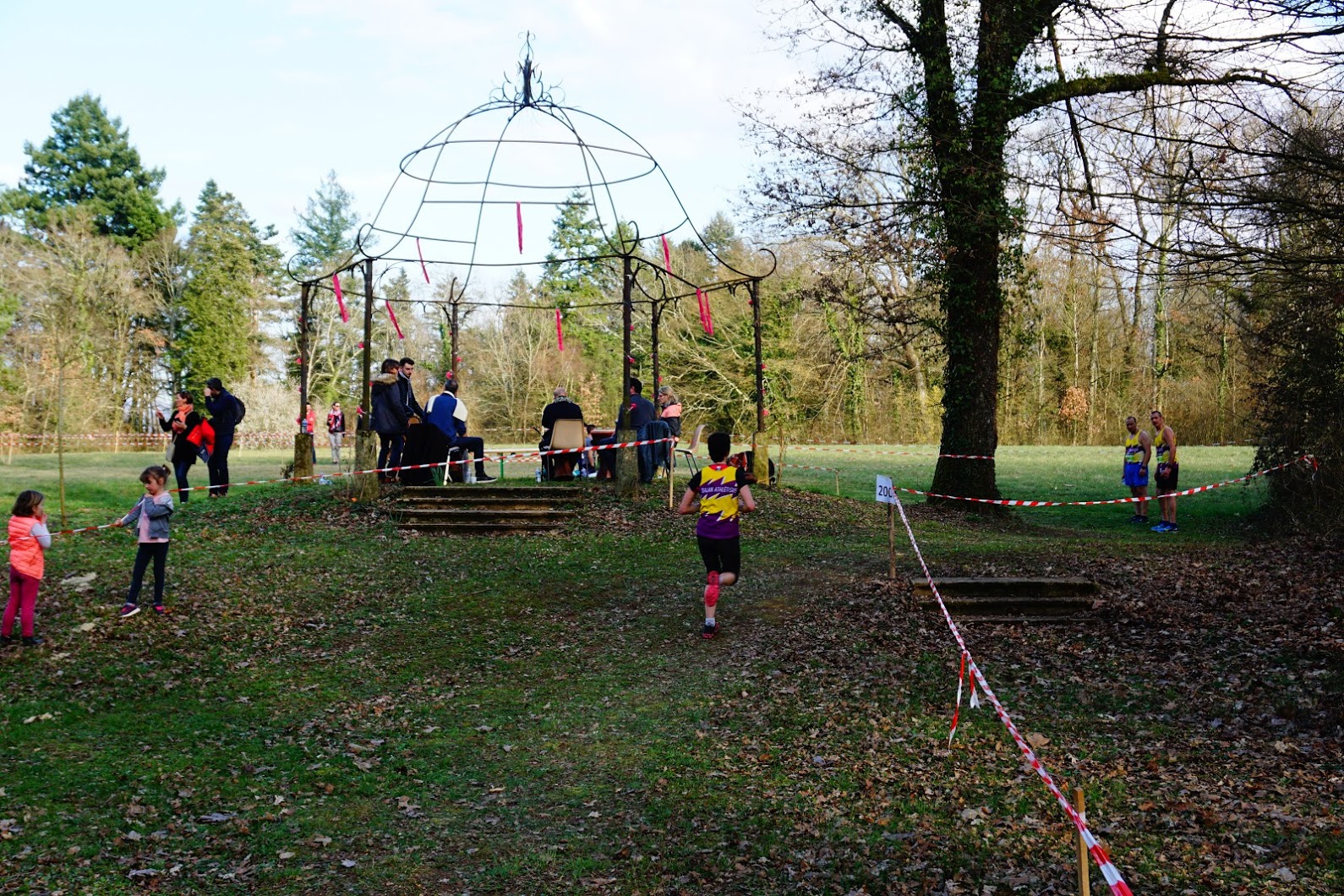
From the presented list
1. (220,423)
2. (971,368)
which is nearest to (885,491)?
(971,368)

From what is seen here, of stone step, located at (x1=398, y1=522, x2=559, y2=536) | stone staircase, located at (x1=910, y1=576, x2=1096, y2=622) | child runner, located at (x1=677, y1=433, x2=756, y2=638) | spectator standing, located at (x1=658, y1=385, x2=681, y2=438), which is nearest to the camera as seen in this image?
child runner, located at (x1=677, y1=433, x2=756, y2=638)

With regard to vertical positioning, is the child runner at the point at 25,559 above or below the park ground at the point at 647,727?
above

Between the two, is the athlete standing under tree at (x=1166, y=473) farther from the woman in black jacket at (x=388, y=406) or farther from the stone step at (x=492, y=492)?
the woman in black jacket at (x=388, y=406)

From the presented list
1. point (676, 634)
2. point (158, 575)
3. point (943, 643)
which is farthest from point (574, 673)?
point (158, 575)

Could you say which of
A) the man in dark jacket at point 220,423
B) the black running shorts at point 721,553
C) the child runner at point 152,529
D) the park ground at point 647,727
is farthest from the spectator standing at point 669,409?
the child runner at point 152,529

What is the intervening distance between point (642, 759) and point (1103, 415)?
38037mm

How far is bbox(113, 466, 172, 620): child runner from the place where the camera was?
9.08 metres

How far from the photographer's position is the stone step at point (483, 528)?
1384cm

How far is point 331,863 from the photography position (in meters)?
4.93

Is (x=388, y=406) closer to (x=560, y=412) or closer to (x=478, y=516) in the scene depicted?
(x=478, y=516)

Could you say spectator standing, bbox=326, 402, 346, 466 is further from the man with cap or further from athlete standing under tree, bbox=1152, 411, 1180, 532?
athlete standing under tree, bbox=1152, 411, 1180, 532

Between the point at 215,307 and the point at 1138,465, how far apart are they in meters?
Answer: 42.0

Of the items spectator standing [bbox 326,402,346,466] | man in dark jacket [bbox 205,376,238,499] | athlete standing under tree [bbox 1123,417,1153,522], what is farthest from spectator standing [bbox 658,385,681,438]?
spectator standing [bbox 326,402,346,466]

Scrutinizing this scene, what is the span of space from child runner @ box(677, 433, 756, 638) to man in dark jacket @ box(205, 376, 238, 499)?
926 centimetres
